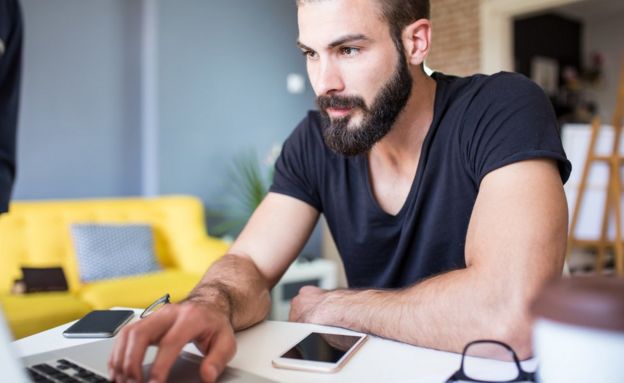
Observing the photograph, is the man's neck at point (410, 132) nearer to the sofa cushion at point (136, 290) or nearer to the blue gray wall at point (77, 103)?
the sofa cushion at point (136, 290)

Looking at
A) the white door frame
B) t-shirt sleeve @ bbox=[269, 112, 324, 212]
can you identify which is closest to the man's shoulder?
t-shirt sleeve @ bbox=[269, 112, 324, 212]

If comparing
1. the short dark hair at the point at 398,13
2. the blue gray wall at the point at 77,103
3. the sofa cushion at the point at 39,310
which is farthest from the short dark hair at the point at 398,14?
the blue gray wall at the point at 77,103

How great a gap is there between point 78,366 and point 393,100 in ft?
2.78

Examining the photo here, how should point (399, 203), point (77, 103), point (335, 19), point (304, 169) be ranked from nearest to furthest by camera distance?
point (335, 19), point (399, 203), point (304, 169), point (77, 103)

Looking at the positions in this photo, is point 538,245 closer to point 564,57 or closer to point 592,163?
point 592,163

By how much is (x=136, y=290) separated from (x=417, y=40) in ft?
6.39

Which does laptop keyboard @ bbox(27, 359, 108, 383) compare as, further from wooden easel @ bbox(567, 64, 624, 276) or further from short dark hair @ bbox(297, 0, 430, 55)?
wooden easel @ bbox(567, 64, 624, 276)

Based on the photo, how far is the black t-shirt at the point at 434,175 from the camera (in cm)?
107

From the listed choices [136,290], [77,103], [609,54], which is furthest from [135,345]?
[609,54]

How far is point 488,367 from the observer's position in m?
0.72

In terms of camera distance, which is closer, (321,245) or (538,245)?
(538,245)

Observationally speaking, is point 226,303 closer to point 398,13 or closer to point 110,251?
point 398,13

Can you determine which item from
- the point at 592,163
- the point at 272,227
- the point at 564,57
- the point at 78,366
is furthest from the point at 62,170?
the point at 564,57

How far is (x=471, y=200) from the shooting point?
3.92ft
